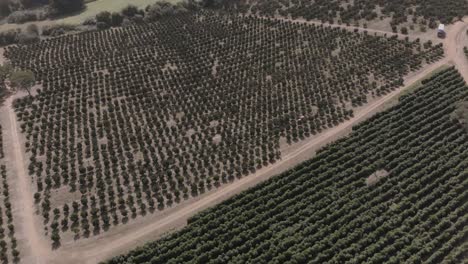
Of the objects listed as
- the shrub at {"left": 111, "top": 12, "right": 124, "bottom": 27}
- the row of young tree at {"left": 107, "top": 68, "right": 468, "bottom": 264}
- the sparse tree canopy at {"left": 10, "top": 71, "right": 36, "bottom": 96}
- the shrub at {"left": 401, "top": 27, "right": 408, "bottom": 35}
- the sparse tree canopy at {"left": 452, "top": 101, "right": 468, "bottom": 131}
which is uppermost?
the shrub at {"left": 111, "top": 12, "right": 124, "bottom": 27}

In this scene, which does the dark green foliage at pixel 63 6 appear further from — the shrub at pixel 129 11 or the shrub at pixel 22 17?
the shrub at pixel 129 11

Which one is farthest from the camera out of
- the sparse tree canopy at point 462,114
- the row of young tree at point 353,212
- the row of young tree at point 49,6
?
the row of young tree at point 49,6

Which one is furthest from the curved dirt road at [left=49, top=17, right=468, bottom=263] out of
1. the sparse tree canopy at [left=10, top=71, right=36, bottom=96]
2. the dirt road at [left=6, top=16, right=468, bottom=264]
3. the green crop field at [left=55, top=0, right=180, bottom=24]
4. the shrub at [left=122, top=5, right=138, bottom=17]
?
the green crop field at [left=55, top=0, right=180, bottom=24]

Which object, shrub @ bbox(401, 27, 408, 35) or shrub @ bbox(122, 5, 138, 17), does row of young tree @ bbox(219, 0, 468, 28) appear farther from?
shrub @ bbox(122, 5, 138, 17)

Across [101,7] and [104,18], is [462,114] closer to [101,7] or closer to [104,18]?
[104,18]

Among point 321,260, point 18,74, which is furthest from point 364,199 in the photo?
point 18,74

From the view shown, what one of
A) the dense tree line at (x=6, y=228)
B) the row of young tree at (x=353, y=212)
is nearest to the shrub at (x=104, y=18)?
the dense tree line at (x=6, y=228)

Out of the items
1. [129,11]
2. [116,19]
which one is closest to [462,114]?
[116,19]

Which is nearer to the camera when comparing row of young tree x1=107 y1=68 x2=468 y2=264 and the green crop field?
row of young tree x1=107 y1=68 x2=468 y2=264
